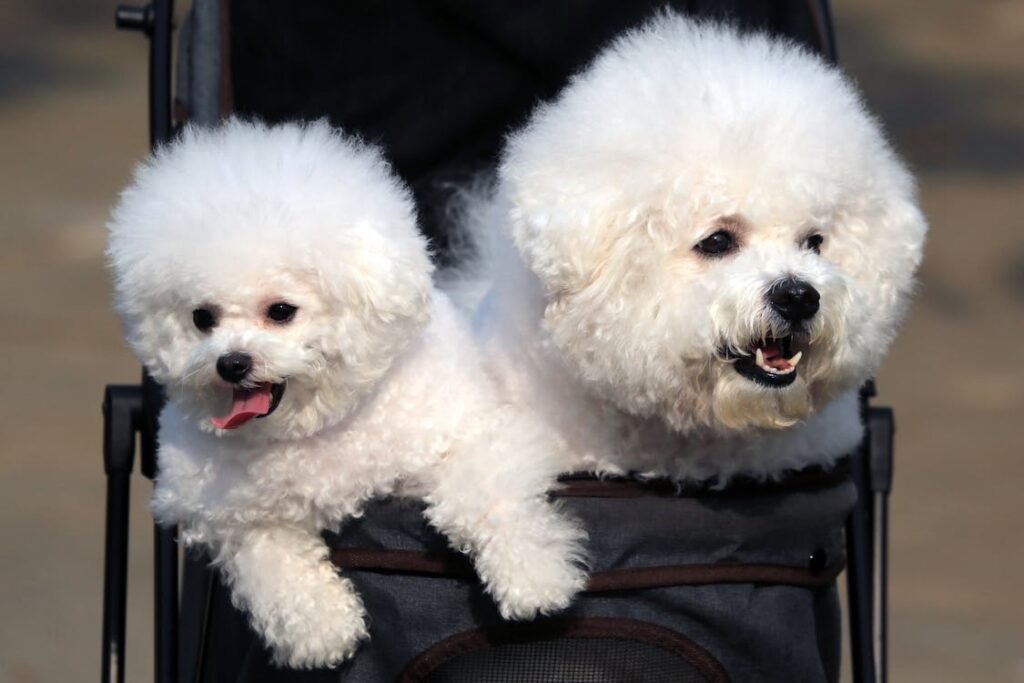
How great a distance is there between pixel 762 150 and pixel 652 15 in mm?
732

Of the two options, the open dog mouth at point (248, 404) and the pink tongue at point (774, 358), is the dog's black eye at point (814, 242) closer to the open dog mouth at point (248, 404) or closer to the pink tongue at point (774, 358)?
the pink tongue at point (774, 358)

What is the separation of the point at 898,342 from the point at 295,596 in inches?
141

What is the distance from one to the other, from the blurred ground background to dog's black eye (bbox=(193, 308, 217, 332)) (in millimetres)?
1835

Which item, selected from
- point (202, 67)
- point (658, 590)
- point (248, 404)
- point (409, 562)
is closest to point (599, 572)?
point (658, 590)

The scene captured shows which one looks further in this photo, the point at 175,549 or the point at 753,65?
the point at 175,549

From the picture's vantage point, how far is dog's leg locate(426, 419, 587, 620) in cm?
177

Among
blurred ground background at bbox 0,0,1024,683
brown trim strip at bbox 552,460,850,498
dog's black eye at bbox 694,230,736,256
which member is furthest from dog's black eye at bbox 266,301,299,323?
blurred ground background at bbox 0,0,1024,683

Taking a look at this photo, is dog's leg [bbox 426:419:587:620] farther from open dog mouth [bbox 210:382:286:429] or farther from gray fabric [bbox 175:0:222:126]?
gray fabric [bbox 175:0:222:126]

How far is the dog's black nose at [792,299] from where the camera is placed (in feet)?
5.85

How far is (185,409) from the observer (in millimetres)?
1815

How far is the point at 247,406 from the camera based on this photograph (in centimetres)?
176

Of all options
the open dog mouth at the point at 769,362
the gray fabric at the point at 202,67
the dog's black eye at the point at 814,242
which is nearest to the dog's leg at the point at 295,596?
the open dog mouth at the point at 769,362

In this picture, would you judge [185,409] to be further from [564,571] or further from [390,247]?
[564,571]

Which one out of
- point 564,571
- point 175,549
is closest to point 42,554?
point 175,549
